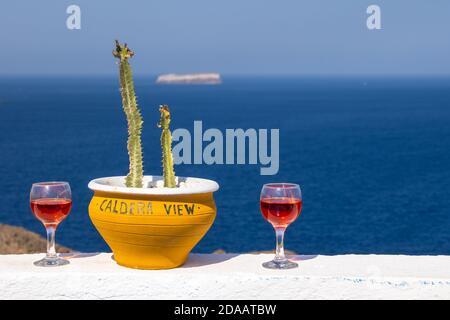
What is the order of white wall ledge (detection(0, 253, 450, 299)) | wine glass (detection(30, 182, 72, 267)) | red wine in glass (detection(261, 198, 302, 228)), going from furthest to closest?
wine glass (detection(30, 182, 72, 267))
red wine in glass (detection(261, 198, 302, 228))
white wall ledge (detection(0, 253, 450, 299))

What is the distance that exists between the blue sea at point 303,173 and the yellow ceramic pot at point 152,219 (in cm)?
3206

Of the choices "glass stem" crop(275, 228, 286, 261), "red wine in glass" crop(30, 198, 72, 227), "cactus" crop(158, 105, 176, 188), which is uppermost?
"cactus" crop(158, 105, 176, 188)

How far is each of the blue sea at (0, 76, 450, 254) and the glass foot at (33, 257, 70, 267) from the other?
3188cm

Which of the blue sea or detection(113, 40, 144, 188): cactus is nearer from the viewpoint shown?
detection(113, 40, 144, 188): cactus

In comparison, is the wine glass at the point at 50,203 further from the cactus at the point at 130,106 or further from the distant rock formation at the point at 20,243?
the distant rock formation at the point at 20,243

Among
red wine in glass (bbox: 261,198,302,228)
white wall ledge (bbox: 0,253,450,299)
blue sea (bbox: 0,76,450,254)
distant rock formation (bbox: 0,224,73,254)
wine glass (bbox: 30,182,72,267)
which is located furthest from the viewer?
blue sea (bbox: 0,76,450,254)

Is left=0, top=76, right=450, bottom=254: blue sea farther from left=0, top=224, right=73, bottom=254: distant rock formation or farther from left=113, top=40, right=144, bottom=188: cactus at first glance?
left=113, top=40, right=144, bottom=188: cactus

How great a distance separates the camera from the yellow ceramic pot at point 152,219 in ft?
9.78

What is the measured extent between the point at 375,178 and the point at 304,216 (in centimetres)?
1110

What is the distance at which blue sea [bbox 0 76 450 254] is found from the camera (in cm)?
4025

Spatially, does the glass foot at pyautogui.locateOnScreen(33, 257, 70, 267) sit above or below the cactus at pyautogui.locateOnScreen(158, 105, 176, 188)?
below

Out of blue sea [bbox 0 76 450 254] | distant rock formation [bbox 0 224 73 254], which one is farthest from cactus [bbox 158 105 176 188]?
blue sea [bbox 0 76 450 254]

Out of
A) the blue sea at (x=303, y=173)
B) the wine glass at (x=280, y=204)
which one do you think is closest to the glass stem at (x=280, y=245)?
the wine glass at (x=280, y=204)
